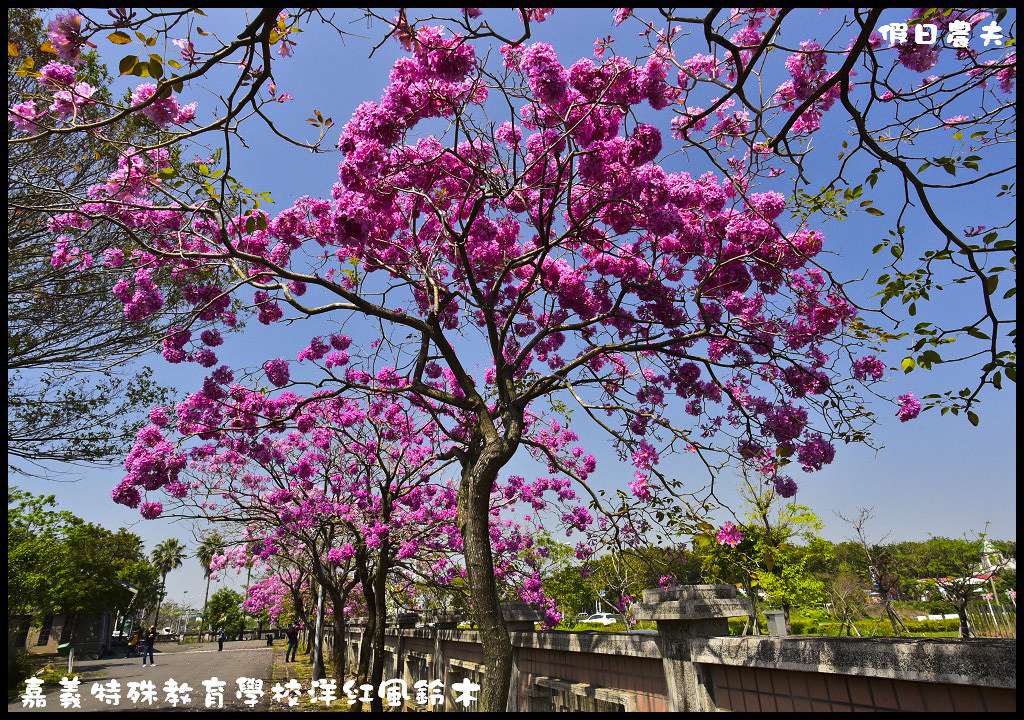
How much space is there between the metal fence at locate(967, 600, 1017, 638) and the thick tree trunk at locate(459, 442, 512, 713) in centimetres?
906

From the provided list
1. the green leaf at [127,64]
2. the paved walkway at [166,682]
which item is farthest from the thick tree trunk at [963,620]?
the green leaf at [127,64]

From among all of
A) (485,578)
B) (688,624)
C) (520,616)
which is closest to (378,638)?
(520,616)

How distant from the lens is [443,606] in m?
13.0

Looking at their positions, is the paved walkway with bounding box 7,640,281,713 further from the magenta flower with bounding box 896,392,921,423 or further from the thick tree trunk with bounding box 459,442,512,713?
the magenta flower with bounding box 896,392,921,423

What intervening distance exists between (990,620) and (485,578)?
1312 centimetres

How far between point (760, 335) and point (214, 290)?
6177 millimetres

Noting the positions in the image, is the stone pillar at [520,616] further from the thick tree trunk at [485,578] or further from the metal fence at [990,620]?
the metal fence at [990,620]

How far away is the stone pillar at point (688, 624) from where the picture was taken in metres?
4.21

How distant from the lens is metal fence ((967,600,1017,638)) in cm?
1025

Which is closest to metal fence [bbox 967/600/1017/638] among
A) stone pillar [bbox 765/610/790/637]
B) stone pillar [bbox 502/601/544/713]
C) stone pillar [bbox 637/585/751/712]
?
stone pillar [bbox 765/610/790/637]

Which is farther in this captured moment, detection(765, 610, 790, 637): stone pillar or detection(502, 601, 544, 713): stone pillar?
detection(765, 610, 790, 637): stone pillar

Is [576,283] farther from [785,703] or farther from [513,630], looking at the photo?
[513,630]

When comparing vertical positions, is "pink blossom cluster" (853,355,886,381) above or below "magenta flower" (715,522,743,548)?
above

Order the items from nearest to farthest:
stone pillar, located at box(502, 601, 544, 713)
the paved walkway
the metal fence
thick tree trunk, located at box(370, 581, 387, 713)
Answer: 1. stone pillar, located at box(502, 601, 544, 713)
2. the metal fence
3. thick tree trunk, located at box(370, 581, 387, 713)
4. the paved walkway
